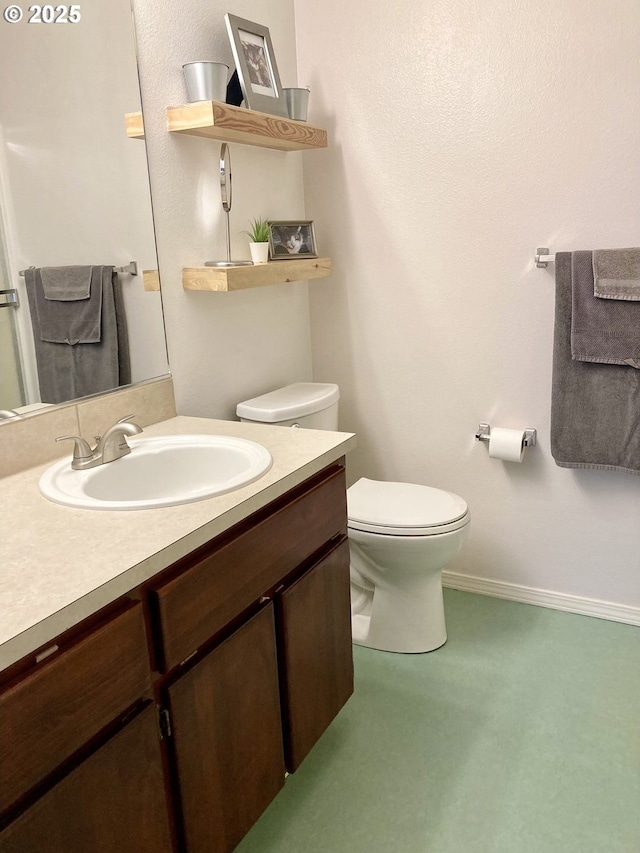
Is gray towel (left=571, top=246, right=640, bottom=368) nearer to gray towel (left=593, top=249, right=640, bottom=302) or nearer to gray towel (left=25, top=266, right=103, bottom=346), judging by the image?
gray towel (left=593, top=249, right=640, bottom=302)

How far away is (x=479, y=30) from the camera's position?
2178mm

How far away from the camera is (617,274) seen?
2.04m

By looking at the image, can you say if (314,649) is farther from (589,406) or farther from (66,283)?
(589,406)

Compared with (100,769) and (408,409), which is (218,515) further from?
(408,409)

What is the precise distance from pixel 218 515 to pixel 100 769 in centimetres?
43

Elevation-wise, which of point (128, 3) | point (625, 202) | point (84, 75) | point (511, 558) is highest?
point (128, 3)

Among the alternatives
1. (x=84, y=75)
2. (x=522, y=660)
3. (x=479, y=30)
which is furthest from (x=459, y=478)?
(x=84, y=75)

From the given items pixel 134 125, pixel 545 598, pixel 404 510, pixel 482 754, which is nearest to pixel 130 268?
pixel 134 125

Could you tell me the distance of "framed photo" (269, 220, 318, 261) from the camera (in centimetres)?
229

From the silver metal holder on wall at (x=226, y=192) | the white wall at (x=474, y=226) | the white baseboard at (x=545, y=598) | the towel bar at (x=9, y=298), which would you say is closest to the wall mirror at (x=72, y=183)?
the towel bar at (x=9, y=298)

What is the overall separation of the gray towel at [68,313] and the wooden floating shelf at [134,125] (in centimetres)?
35

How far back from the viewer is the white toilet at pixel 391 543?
2092 millimetres

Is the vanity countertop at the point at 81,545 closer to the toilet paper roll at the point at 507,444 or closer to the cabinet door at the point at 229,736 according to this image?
the cabinet door at the point at 229,736

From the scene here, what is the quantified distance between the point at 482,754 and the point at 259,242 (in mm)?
1587
